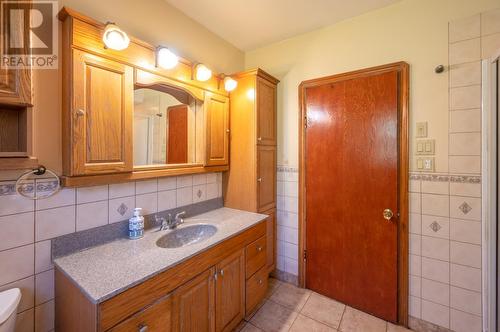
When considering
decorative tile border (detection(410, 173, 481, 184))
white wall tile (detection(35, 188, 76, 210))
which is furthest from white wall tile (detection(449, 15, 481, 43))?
white wall tile (detection(35, 188, 76, 210))

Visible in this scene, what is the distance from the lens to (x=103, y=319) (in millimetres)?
870

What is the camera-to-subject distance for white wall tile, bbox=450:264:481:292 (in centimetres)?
145

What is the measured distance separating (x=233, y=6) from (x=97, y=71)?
1141 millimetres

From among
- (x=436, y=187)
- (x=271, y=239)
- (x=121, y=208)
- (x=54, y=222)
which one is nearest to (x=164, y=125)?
(x=121, y=208)

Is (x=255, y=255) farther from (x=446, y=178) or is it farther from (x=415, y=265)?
(x=446, y=178)

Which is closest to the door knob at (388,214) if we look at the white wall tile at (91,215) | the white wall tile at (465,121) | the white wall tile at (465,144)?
the white wall tile at (465,144)

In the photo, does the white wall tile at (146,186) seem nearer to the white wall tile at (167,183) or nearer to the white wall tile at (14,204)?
the white wall tile at (167,183)

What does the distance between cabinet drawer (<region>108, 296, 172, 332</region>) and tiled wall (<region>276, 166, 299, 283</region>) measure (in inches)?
54.3

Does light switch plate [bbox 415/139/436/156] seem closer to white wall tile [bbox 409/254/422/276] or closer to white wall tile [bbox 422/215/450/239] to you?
white wall tile [bbox 422/215/450/239]

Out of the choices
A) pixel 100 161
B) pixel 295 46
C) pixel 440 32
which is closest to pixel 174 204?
pixel 100 161

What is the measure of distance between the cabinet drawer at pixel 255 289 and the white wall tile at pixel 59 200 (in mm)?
1283

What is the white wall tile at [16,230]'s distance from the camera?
102 cm

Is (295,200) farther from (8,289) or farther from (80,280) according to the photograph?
(8,289)

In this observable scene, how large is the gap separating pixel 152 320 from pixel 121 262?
0.32 meters
